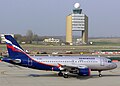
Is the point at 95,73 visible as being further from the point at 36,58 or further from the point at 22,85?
the point at 22,85

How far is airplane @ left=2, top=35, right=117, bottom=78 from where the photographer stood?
41312 millimetres

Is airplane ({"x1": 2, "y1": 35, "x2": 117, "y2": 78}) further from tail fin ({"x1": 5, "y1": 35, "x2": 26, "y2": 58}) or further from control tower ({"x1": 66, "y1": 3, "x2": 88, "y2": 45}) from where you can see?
control tower ({"x1": 66, "y1": 3, "x2": 88, "y2": 45})

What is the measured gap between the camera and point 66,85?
34.3 metres

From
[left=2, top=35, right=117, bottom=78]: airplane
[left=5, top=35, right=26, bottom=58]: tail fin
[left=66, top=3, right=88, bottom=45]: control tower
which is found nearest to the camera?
[left=2, top=35, right=117, bottom=78]: airplane

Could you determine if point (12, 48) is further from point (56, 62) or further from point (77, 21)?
point (77, 21)

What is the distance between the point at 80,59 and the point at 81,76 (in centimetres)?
242

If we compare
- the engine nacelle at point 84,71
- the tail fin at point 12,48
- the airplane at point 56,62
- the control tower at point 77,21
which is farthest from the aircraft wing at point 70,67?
the control tower at point 77,21

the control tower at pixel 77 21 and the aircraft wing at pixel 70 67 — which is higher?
the control tower at pixel 77 21

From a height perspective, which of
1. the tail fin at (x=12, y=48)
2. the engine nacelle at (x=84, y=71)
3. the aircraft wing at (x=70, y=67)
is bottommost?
the engine nacelle at (x=84, y=71)

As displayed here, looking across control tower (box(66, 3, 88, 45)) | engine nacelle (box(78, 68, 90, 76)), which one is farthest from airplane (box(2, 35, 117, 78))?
control tower (box(66, 3, 88, 45))

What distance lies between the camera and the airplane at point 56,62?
41312mm

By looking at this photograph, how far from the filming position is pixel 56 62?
42250mm

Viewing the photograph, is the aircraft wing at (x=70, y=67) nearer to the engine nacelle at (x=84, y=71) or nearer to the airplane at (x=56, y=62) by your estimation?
the airplane at (x=56, y=62)

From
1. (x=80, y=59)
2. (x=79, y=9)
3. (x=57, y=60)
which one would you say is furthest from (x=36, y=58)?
(x=79, y=9)
